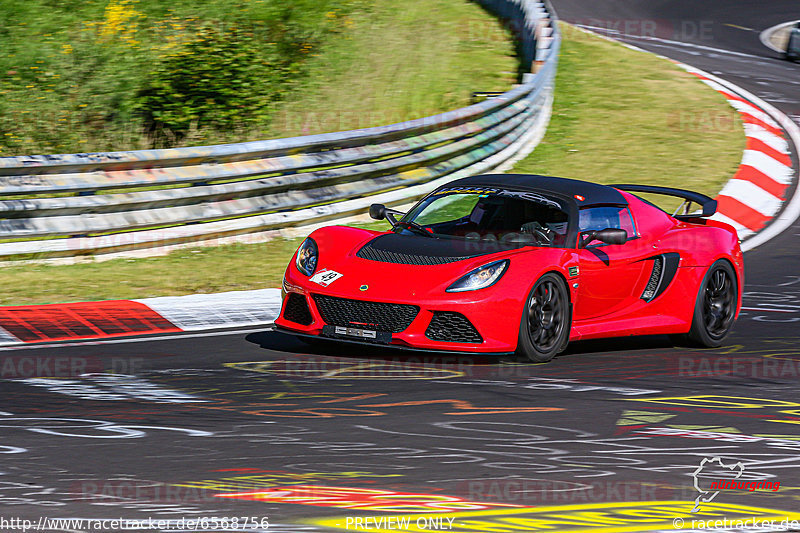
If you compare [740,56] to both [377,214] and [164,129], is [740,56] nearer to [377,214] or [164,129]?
[164,129]

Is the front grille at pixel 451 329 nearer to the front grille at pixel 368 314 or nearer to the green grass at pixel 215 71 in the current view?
the front grille at pixel 368 314

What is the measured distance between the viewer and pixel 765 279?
11.3m

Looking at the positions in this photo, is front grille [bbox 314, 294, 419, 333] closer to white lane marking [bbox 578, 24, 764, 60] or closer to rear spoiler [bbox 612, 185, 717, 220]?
rear spoiler [bbox 612, 185, 717, 220]

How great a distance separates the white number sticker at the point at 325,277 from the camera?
7.82m

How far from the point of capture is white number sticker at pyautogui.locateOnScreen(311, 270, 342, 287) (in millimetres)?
7816

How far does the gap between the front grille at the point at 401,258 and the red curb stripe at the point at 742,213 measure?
22.2 feet

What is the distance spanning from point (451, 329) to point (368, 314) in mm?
515

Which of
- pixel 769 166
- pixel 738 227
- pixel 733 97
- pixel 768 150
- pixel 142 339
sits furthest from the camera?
pixel 733 97

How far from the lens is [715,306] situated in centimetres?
909

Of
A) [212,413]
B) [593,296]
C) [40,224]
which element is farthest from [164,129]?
[212,413]

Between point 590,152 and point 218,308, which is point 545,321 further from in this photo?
point 590,152

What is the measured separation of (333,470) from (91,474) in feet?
3.23

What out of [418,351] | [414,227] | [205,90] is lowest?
[418,351]

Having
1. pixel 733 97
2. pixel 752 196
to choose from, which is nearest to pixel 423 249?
pixel 752 196
